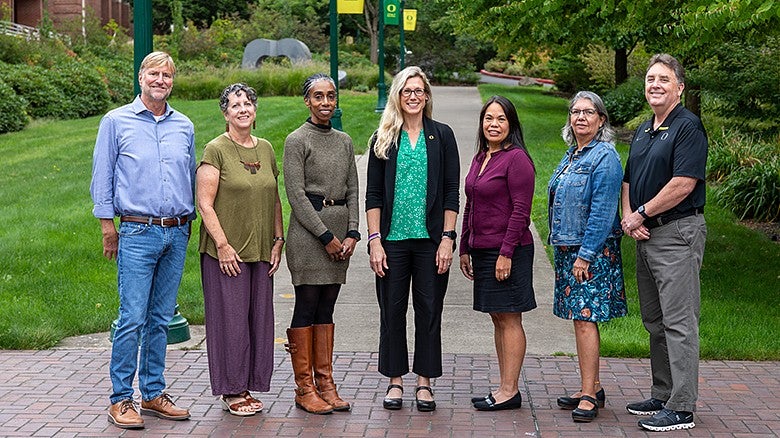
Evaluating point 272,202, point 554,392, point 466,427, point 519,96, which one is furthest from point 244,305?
point 519,96

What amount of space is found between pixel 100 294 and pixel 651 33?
8.19 metres

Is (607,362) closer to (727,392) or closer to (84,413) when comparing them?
(727,392)

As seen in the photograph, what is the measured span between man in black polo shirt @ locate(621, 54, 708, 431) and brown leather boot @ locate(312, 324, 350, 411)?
182cm

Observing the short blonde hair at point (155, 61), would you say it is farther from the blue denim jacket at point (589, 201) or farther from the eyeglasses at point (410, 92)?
the blue denim jacket at point (589, 201)

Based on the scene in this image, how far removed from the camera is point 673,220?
5.79m

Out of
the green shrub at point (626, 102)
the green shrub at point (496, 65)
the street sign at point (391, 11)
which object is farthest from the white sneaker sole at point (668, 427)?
the green shrub at point (496, 65)

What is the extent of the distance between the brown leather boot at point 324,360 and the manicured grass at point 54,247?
2.27 m

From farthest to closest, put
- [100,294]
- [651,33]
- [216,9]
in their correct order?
1. [216,9]
2. [651,33]
3. [100,294]

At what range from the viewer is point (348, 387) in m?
6.66

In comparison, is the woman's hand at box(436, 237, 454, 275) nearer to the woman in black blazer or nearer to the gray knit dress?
the woman in black blazer

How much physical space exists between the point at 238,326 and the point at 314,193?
0.88m

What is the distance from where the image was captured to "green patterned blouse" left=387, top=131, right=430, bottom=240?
608cm

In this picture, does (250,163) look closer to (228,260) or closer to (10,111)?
(228,260)

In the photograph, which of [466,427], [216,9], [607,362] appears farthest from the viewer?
[216,9]
